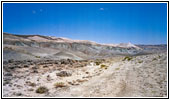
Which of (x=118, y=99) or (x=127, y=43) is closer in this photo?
(x=118, y=99)

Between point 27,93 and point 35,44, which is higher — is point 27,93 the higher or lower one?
the lower one

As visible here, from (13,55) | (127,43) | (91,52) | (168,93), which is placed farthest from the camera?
(127,43)

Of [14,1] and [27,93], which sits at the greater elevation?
[14,1]

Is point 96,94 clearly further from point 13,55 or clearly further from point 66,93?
point 13,55

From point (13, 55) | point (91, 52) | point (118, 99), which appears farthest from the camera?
point (91, 52)

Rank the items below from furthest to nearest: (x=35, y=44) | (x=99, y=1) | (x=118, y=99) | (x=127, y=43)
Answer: (x=127, y=43)
(x=35, y=44)
(x=99, y=1)
(x=118, y=99)

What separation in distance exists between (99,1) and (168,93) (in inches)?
234

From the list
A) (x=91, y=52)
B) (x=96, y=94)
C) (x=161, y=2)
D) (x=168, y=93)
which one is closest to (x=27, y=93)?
(x=96, y=94)

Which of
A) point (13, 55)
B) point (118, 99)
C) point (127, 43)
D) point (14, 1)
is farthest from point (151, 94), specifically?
point (127, 43)

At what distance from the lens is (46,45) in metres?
83.8

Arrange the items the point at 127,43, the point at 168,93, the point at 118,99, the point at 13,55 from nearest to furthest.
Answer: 1. the point at 118,99
2. the point at 168,93
3. the point at 13,55
4. the point at 127,43

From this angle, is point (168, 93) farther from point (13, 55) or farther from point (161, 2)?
point (13, 55)

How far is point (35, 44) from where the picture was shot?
262ft

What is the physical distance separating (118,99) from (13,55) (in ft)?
117
